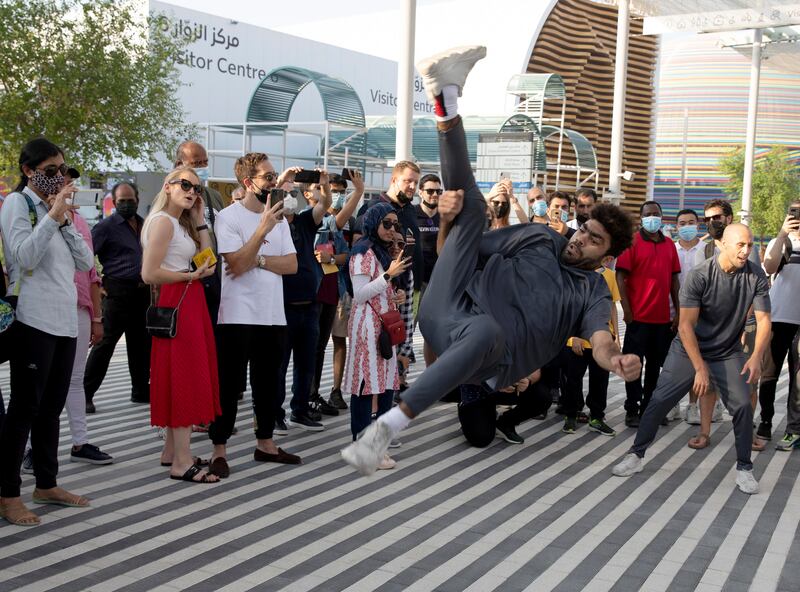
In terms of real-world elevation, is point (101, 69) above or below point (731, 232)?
above

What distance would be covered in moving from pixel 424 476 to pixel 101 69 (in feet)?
45.1

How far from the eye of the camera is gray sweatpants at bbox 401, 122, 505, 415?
377 centimetres

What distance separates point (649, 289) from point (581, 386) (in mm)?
972

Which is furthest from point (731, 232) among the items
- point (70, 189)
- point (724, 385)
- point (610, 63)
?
point (610, 63)

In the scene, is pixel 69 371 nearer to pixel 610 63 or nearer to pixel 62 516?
pixel 62 516

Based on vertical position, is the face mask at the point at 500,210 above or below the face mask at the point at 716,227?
above

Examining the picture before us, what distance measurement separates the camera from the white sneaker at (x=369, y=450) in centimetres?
366

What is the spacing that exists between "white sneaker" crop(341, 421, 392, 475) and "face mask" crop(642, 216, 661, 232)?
15.1 feet

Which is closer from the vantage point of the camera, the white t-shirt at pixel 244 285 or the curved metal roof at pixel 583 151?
the white t-shirt at pixel 244 285

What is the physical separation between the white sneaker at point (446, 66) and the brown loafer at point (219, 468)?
118 inches

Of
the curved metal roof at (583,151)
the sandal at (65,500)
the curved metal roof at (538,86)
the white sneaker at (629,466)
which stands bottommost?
the white sneaker at (629,466)

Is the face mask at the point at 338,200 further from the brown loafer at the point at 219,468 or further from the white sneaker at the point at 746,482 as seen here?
the white sneaker at the point at 746,482

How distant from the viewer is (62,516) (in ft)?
16.6

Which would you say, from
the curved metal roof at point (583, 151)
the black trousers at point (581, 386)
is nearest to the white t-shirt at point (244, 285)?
the black trousers at point (581, 386)
